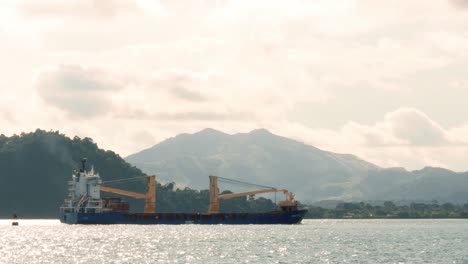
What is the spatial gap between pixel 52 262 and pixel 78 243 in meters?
41.5

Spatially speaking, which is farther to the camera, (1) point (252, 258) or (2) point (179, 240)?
(2) point (179, 240)

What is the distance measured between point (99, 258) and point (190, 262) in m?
13.9

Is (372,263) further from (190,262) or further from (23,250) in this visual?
(23,250)

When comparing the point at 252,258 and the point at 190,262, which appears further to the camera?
the point at 252,258

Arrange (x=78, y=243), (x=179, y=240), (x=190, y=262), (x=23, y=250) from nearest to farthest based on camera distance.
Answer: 1. (x=190, y=262)
2. (x=23, y=250)
3. (x=78, y=243)
4. (x=179, y=240)

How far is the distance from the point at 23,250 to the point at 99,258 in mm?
23807

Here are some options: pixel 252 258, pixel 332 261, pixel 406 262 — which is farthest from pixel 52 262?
pixel 406 262

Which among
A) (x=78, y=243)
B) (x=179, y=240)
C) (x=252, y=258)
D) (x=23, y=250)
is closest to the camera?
(x=252, y=258)

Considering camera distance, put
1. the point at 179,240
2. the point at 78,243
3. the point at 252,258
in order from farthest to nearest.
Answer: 1. the point at 179,240
2. the point at 78,243
3. the point at 252,258

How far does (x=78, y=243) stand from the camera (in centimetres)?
14212

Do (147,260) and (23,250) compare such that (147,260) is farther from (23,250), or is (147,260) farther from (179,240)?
(179,240)

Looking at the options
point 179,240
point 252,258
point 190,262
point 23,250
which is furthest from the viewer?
point 179,240

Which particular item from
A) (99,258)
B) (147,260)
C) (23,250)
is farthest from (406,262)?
(23,250)

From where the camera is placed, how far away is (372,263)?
10112 cm
